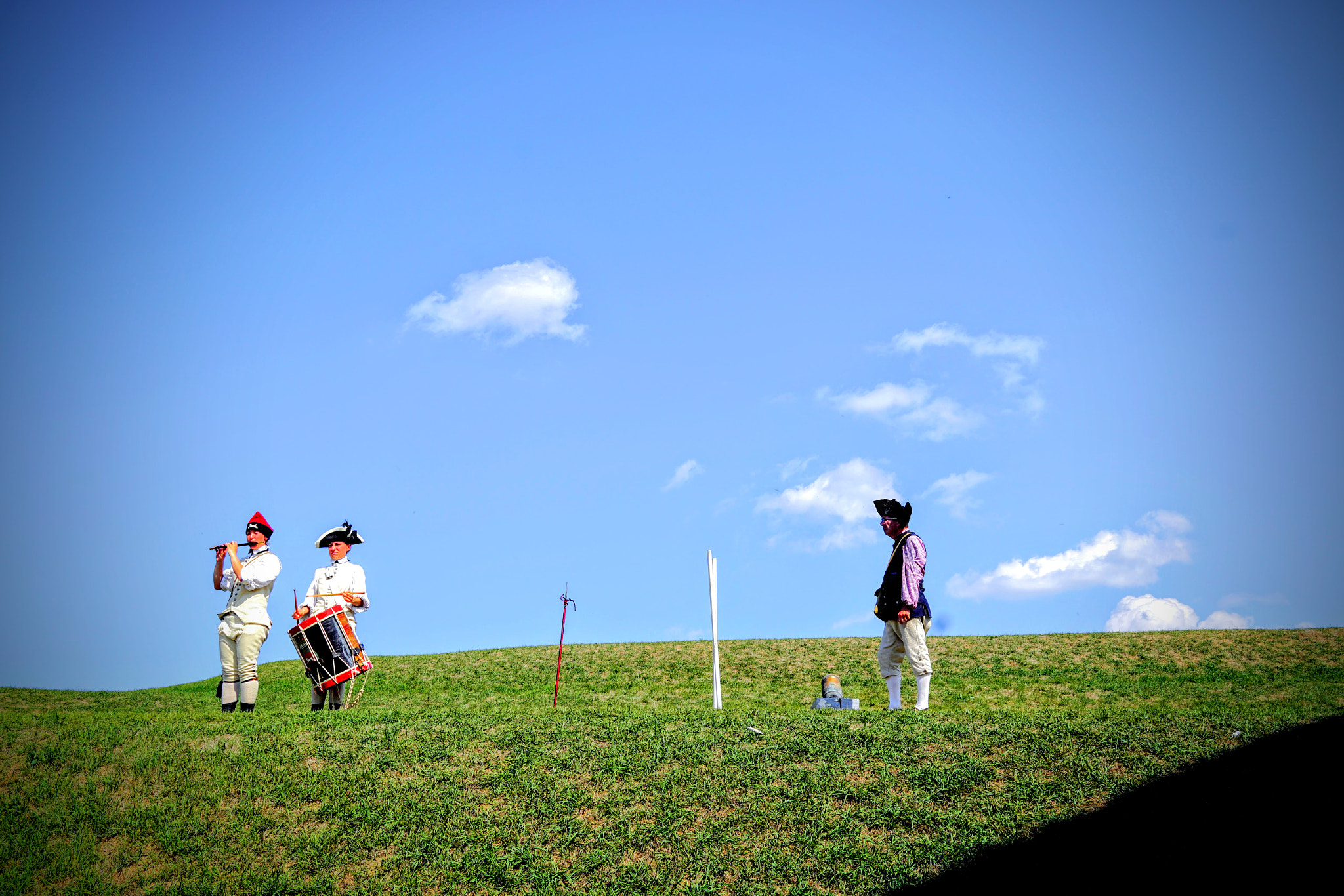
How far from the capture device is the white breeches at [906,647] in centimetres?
1011

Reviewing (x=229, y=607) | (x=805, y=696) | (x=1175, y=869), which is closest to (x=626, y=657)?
(x=805, y=696)

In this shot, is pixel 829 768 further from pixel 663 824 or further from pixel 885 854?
pixel 663 824

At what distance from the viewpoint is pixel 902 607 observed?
10078mm

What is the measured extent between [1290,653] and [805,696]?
407 inches

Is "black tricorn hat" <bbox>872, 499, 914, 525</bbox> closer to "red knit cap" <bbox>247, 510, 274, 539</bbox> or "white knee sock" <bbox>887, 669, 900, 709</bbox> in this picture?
"white knee sock" <bbox>887, 669, 900, 709</bbox>

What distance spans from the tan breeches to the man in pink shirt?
765cm

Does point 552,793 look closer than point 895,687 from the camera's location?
Yes

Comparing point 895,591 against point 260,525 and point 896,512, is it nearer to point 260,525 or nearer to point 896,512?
point 896,512

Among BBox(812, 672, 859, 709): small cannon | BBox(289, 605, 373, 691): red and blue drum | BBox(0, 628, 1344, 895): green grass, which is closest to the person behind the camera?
BBox(0, 628, 1344, 895): green grass

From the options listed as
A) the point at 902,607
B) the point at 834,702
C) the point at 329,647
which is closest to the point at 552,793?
the point at 329,647

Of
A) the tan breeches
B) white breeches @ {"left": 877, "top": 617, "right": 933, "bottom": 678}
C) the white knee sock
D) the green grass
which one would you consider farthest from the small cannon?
the tan breeches

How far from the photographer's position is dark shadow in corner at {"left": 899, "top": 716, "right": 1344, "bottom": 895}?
6.39 metres

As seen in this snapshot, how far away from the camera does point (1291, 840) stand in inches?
262

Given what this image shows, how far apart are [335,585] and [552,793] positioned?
4.67m
